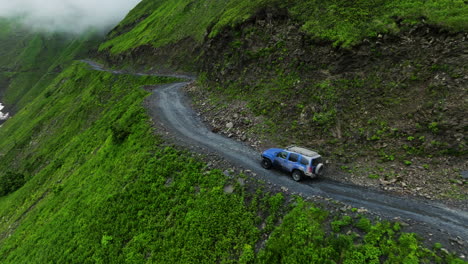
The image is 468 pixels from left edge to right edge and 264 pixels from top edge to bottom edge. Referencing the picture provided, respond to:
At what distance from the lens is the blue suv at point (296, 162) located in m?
16.3

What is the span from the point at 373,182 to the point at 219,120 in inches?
679

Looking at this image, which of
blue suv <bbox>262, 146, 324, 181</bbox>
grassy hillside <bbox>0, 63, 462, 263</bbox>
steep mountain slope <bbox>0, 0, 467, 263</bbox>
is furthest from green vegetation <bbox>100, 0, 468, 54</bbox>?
grassy hillside <bbox>0, 63, 462, 263</bbox>

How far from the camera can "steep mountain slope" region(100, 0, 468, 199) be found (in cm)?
1641

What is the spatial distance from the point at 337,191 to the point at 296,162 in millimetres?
3263

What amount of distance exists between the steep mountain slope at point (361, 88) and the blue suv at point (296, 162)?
2.75m

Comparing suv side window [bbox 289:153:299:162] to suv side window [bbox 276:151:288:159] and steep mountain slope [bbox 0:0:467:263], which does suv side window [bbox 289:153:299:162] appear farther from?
steep mountain slope [bbox 0:0:467:263]

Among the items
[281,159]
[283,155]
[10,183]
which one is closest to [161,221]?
[281,159]

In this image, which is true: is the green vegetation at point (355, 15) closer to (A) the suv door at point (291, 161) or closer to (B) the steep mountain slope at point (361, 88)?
(B) the steep mountain slope at point (361, 88)

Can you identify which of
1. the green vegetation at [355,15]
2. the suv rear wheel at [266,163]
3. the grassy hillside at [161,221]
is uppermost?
the green vegetation at [355,15]

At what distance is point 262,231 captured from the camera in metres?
13.3

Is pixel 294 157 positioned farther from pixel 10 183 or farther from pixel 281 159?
pixel 10 183

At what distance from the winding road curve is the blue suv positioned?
0.60 meters

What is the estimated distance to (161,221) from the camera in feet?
54.6

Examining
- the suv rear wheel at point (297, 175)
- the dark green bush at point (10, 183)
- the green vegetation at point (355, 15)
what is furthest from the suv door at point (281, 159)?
the dark green bush at point (10, 183)
